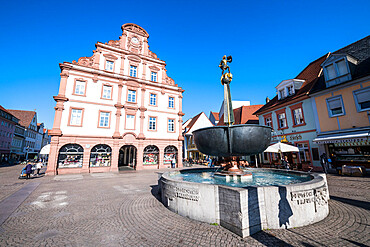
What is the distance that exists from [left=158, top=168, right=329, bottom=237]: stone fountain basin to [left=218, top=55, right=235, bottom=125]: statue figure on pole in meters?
3.17

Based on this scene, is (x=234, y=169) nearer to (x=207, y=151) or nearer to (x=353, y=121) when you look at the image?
(x=207, y=151)

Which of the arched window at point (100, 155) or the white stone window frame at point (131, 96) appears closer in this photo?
the arched window at point (100, 155)

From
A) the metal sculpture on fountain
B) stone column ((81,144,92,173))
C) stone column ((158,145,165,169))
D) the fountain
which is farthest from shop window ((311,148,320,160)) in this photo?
stone column ((81,144,92,173))

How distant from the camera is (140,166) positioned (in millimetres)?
20594

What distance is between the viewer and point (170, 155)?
76.1 feet

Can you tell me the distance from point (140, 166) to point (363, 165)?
2119 centimetres

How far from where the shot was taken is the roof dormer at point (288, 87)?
61.0 ft

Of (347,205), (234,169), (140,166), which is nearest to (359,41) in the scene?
(347,205)

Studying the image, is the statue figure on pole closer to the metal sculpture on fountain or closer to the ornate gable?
the metal sculpture on fountain

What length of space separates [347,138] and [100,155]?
76.9ft

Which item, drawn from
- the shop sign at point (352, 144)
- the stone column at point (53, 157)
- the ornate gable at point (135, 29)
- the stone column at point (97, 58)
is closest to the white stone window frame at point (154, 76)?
the ornate gable at point (135, 29)

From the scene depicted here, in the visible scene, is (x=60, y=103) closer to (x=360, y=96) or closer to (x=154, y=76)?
(x=154, y=76)

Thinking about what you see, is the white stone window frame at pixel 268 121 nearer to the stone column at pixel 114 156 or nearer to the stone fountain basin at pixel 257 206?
the stone fountain basin at pixel 257 206

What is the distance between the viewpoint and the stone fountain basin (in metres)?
3.55
